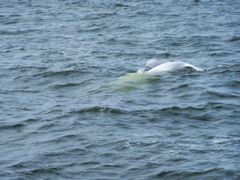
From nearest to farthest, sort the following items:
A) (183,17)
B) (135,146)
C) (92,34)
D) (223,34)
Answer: (135,146) → (223,34) → (92,34) → (183,17)

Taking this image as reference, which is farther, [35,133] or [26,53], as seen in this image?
[26,53]

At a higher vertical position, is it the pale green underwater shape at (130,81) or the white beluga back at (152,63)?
the white beluga back at (152,63)

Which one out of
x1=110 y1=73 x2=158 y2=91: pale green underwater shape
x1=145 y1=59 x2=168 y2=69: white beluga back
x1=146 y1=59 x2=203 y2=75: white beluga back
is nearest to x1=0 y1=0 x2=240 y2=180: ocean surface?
x1=110 y1=73 x2=158 y2=91: pale green underwater shape

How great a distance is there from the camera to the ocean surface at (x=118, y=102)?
8.14 meters

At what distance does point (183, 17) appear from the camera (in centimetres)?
2425

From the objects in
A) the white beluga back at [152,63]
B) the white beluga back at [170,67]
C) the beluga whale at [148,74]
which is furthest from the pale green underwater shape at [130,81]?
the white beluga back at [152,63]

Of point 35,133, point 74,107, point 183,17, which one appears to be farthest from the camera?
point 183,17

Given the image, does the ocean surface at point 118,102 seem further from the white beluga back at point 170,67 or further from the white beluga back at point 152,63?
the white beluga back at point 152,63

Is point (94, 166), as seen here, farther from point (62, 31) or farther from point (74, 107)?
point (62, 31)

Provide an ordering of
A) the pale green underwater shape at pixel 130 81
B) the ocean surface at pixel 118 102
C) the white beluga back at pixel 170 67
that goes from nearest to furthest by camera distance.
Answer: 1. the ocean surface at pixel 118 102
2. the pale green underwater shape at pixel 130 81
3. the white beluga back at pixel 170 67

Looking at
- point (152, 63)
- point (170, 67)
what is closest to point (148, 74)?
point (170, 67)

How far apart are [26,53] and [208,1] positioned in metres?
15.5

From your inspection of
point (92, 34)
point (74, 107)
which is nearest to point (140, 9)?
point (92, 34)

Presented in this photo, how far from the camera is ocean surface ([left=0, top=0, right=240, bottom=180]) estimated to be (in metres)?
8.14
